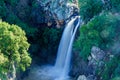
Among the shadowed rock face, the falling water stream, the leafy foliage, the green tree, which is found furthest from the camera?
the shadowed rock face

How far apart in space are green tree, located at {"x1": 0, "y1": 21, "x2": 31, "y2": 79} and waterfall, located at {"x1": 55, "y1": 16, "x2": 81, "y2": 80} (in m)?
7.38

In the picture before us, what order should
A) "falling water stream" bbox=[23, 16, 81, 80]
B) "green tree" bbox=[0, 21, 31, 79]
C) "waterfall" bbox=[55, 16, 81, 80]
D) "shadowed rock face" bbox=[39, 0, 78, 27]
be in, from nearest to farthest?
"green tree" bbox=[0, 21, 31, 79] → "falling water stream" bbox=[23, 16, 81, 80] → "waterfall" bbox=[55, 16, 81, 80] → "shadowed rock face" bbox=[39, 0, 78, 27]

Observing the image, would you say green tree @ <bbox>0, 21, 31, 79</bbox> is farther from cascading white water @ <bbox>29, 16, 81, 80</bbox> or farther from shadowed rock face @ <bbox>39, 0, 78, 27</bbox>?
shadowed rock face @ <bbox>39, 0, 78, 27</bbox>

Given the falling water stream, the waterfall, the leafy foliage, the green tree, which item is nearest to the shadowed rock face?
the falling water stream

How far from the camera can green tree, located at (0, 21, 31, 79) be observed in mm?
A: 31719

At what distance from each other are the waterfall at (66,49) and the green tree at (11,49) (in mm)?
7376

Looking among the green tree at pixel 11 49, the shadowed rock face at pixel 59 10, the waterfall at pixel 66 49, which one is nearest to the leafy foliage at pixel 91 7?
the waterfall at pixel 66 49

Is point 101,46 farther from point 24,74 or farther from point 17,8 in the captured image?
point 17,8

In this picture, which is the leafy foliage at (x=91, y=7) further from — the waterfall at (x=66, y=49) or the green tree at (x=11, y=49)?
the green tree at (x=11, y=49)

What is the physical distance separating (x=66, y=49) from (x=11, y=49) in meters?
9.75

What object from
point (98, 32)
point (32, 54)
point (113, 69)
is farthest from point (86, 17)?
point (32, 54)

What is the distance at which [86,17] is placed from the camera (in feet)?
118

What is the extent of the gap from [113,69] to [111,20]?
13.5ft

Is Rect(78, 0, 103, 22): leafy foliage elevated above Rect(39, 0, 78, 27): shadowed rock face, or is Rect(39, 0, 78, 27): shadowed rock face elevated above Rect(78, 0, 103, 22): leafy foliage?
Rect(39, 0, 78, 27): shadowed rock face
